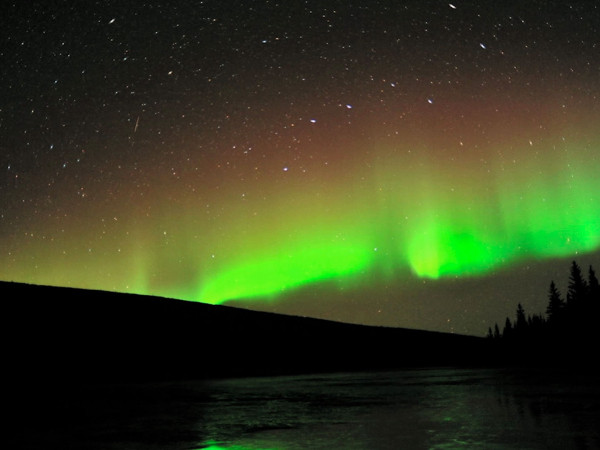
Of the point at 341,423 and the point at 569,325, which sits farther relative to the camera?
the point at 569,325

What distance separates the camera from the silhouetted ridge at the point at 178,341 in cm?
3362

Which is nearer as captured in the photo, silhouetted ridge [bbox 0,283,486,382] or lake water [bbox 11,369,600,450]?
lake water [bbox 11,369,600,450]

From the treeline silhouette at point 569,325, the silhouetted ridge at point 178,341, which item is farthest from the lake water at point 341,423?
the treeline silhouette at point 569,325

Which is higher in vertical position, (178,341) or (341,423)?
(178,341)

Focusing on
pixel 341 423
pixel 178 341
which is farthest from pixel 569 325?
pixel 341 423

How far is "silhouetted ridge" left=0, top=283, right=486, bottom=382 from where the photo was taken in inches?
1324

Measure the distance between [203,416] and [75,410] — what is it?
3.58 metres

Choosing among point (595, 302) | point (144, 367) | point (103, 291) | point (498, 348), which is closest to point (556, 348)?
point (498, 348)

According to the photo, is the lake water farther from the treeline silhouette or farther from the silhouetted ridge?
the treeline silhouette

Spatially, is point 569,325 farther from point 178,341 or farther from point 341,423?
point 341,423

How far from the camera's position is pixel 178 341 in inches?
1681

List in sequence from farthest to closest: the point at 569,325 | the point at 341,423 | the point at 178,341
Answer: the point at 569,325 < the point at 178,341 < the point at 341,423

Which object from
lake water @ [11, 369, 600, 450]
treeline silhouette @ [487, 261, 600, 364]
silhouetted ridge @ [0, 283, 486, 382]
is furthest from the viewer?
treeline silhouette @ [487, 261, 600, 364]

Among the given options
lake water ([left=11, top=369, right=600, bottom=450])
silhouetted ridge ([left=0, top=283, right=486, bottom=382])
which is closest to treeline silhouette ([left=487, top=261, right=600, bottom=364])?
silhouetted ridge ([left=0, top=283, right=486, bottom=382])
